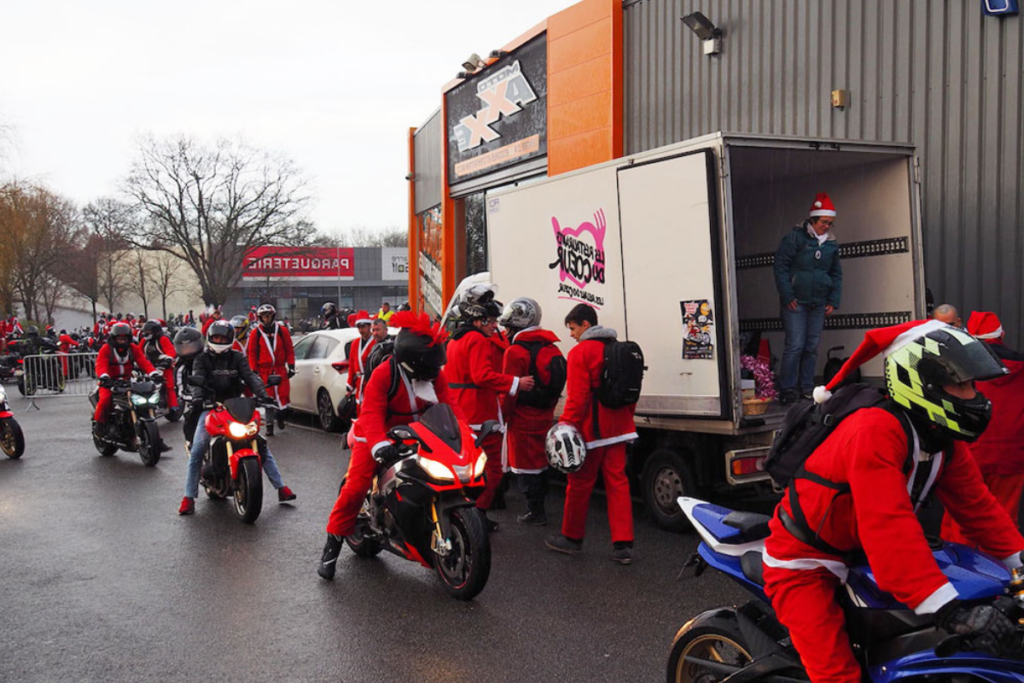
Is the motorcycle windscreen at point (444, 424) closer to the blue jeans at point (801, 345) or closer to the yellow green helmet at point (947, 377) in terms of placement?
the yellow green helmet at point (947, 377)

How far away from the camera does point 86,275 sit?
5488cm

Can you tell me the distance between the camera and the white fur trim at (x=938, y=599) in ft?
8.14

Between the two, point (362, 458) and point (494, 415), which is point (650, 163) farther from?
point (362, 458)

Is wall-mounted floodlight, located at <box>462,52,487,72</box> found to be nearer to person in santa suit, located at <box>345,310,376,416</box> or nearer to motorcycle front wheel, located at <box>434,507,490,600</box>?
person in santa suit, located at <box>345,310,376,416</box>

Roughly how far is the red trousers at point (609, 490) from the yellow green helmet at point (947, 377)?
378 centimetres

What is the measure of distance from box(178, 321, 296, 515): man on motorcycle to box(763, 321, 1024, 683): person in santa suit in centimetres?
638

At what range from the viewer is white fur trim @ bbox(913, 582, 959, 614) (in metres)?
2.48

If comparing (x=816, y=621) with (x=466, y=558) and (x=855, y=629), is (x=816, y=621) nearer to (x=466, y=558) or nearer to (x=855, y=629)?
(x=855, y=629)

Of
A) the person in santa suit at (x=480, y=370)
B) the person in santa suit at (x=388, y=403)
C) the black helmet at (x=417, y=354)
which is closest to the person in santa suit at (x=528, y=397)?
the person in santa suit at (x=480, y=370)

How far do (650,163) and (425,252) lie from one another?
43.7 feet

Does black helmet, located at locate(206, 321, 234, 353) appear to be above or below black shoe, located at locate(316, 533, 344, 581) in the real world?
above

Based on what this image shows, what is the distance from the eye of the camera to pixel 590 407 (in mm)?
6398

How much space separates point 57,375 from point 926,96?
67.9 feet

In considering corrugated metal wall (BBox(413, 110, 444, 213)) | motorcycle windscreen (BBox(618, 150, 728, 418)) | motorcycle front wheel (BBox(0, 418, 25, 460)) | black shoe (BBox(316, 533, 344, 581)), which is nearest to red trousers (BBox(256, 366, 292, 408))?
motorcycle front wheel (BBox(0, 418, 25, 460))
